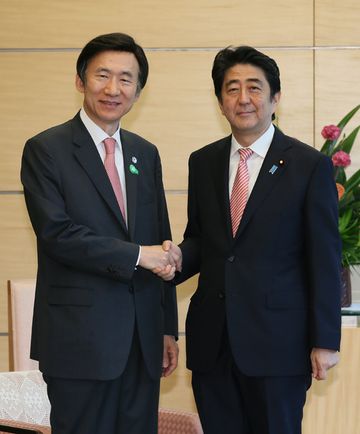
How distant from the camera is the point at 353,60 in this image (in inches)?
179

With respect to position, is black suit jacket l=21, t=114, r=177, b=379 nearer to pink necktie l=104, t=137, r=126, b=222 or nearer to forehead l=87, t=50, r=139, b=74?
pink necktie l=104, t=137, r=126, b=222

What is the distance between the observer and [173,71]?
466 centimetres

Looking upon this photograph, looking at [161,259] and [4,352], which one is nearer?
[161,259]

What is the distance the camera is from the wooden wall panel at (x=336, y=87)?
456 centimetres

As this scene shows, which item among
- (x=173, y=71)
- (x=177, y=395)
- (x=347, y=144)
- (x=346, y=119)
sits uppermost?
(x=173, y=71)

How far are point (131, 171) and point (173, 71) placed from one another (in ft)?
6.98

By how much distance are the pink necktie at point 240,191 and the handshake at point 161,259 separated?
0.72 feet

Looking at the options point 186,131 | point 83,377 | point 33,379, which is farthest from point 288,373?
point 186,131

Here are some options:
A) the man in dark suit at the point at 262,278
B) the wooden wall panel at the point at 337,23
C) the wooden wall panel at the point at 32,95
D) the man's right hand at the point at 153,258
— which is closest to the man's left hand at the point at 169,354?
the man in dark suit at the point at 262,278

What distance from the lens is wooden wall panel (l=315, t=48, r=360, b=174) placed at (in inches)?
179

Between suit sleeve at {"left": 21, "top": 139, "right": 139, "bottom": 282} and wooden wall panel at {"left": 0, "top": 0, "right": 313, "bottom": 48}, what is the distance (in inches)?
88.9

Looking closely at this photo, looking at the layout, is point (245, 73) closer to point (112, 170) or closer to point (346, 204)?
point (112, 170)

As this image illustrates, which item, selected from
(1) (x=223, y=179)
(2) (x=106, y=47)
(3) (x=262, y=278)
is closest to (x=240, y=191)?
(1) (x=223, y=179)

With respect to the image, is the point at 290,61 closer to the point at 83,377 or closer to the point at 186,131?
the point at 186,131
